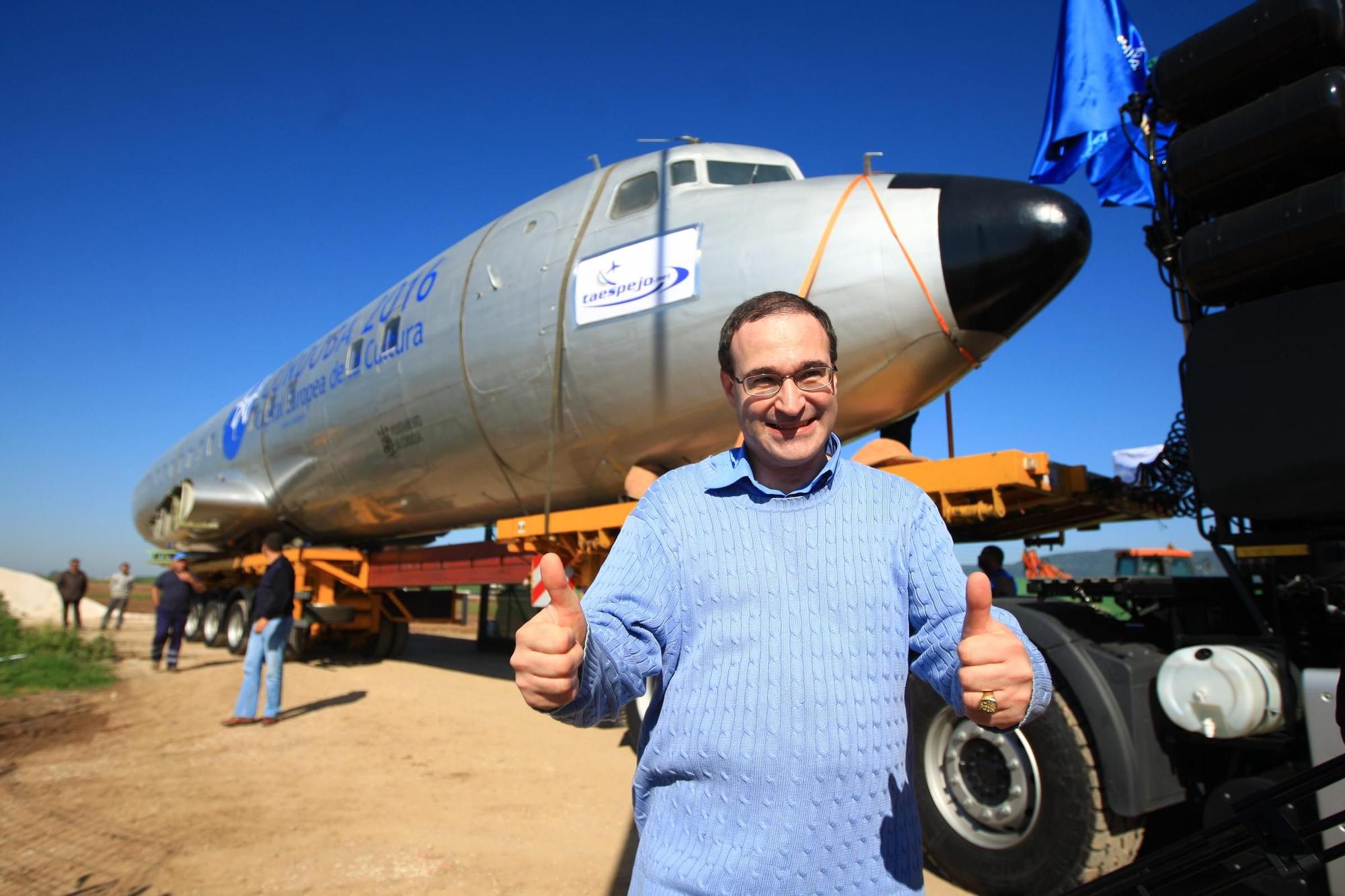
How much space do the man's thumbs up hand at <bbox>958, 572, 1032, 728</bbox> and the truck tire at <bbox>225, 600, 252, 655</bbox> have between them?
13.1m

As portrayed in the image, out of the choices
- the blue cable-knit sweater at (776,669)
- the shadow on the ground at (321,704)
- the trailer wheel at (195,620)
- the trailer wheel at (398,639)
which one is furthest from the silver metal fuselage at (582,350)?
the trailer wheel at (195,620)

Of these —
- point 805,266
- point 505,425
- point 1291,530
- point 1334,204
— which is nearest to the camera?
point 1334,204

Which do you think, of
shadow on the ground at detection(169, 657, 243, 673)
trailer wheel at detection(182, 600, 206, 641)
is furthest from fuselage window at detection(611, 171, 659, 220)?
trailer wheel at detection(182, 600, 206, 641)

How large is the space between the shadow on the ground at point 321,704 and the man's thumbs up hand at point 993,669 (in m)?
7.85

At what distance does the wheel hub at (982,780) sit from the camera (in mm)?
3412

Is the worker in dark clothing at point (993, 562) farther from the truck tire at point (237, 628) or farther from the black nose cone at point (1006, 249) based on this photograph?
the truck tire at point (237, 628)

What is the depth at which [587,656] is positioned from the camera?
1351mm

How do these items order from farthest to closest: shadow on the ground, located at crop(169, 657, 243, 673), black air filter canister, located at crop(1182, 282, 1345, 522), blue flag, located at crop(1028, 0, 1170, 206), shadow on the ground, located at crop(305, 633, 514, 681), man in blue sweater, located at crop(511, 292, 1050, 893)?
shadow on the ground, located at crop(305, 633, 514, 681) → shadow on the ground, located at crop(169, 657, 243, 673) → blue flag, located at crop(1028, 0, 1170, 206) → black air filter canister, located at crop(1182, 282, 1345, 522) → man in blue sweater, located at crop(511, 292, 1050, 893)

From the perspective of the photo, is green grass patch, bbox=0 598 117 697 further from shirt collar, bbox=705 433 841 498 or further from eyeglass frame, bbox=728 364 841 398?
eyeglass frame, bbox=728 364 841 398

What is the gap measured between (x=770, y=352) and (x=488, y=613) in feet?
44.9

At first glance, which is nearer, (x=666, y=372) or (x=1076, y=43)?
(x=666, y=372)

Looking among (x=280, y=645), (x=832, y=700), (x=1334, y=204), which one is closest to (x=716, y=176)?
(x=1334, y=204)

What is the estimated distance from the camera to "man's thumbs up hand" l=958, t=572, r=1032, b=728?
1213mm

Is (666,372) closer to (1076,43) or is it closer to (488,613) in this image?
(1076,43)
